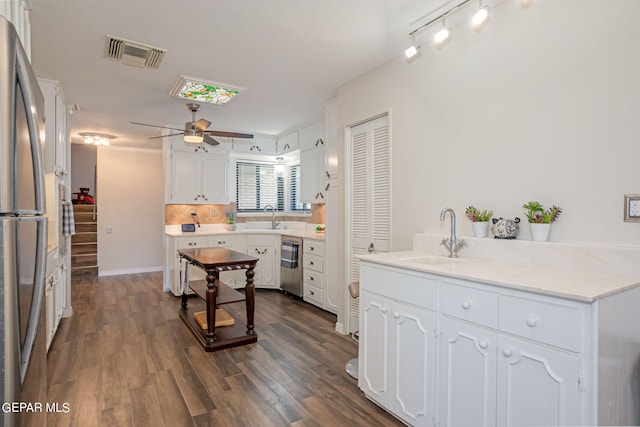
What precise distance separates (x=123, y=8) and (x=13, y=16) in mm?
679

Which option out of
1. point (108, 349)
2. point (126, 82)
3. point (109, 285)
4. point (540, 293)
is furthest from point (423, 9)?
point (109, 285)

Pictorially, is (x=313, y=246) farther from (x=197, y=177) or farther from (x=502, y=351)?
(x=502, y=351)

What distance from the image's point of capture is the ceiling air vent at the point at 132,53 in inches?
104

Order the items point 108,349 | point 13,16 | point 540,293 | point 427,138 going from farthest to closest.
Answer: point 108,349
point 427,138
point 13,16
point 540,293

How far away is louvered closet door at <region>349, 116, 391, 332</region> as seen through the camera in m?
3.11

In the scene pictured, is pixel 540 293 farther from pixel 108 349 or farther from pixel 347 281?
pixel 108 349

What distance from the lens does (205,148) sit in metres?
5.61

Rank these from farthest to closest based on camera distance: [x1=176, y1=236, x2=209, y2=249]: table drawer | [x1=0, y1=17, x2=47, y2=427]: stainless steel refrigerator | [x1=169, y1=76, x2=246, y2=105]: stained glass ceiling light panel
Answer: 1. [x1=176, y1=236, x2=209, y2=249]: table drawer
2. [x1=169, y1=76, x2=246, y2=105]: stained glass ceiling light panel
3. [x1=0, y1=17, x2=47, y2=427]: stainless steel refrigerator

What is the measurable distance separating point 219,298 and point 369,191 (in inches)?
72.6

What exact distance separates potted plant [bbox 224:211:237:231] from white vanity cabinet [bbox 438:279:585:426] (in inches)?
177

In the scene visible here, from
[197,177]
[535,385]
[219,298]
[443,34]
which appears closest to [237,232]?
[197,177]

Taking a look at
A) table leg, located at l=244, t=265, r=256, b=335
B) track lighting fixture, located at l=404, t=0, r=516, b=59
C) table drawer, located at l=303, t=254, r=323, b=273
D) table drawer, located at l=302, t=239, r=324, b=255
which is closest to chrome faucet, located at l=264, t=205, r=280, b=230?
table drawer, located at l=302, t=239, r=324, b=255

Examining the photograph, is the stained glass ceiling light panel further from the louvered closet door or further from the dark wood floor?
the dark wood floor

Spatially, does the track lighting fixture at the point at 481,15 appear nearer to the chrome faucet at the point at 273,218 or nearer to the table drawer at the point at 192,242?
the table drawer at the point at 192,242
